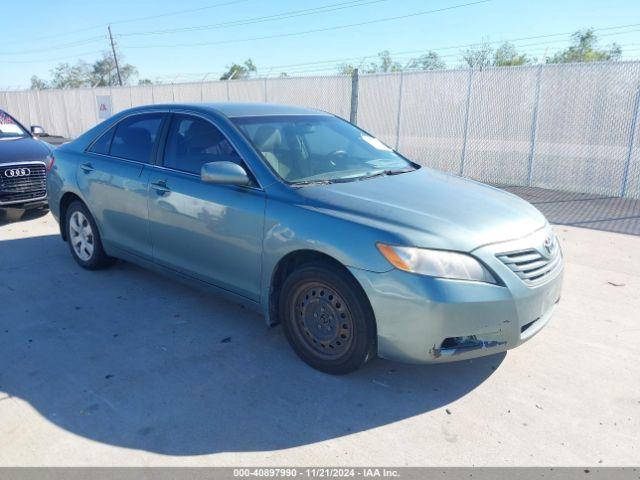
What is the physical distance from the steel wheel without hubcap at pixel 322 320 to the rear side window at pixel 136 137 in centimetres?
207

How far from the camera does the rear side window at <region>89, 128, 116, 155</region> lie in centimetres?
511

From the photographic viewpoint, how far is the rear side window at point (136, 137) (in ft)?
15.2

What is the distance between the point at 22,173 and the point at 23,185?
0.57ft

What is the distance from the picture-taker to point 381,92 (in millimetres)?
13578

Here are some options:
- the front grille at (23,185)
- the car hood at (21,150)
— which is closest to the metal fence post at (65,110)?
the car hood at (21,150)

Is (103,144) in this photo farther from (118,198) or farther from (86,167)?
(118,198)

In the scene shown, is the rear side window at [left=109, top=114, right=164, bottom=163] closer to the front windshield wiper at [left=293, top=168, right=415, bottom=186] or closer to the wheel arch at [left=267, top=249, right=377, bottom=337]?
the front windshield wiper at [left=293, top=168, right=415, bottom=186]

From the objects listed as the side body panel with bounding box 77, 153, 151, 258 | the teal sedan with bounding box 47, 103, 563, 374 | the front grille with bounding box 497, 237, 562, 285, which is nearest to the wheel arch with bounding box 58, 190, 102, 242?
the side body panel with bounding box 77, 153, 151, 258

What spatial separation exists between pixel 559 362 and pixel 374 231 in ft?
5.66

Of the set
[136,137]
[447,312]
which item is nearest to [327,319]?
[447,312]

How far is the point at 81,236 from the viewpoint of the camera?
5496 mm

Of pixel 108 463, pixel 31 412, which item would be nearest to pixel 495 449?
pixel 108 463

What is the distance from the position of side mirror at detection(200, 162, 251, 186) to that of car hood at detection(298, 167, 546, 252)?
432 millimetres
